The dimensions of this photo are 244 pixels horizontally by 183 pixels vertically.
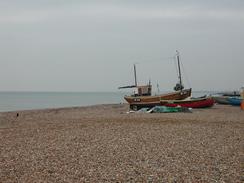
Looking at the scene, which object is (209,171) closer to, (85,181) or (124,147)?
(85,181)

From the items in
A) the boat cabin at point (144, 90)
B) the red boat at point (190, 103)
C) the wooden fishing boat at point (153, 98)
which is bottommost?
the red boat at point (190, 103)

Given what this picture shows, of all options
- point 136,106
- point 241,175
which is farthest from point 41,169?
point 136,106

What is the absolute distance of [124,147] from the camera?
12875mm

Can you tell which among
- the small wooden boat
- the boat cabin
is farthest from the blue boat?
the boat cabin

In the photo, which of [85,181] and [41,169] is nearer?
[85,181]

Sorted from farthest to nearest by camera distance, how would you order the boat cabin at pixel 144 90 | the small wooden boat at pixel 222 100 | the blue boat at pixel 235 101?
the small wooden boat at pixel 222 100, the blue boat at pixel 235 101, the boat cabin at pixel 144 90

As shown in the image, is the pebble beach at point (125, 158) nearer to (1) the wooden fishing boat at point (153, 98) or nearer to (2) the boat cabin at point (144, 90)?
(1) the wooden fishing boat at point (153, 98)

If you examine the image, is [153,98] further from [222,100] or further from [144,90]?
[222,100]

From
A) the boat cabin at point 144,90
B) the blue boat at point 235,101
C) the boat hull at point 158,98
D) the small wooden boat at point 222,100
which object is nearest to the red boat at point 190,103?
the boat hull at point 158,98

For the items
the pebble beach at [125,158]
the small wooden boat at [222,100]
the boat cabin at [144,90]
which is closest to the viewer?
the pebble beach at [125,158]

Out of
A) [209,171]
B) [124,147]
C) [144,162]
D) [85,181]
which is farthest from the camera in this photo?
[124,147]

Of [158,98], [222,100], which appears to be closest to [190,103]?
[158,98]

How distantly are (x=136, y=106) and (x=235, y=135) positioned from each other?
27.6 metres

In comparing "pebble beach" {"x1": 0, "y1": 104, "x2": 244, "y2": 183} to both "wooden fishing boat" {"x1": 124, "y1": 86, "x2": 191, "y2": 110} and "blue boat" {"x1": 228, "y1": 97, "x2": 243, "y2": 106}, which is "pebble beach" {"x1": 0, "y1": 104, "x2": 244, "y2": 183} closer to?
"wooden fishing boat" {"x1": 124, "y1": 86, "x2": 191, "y2": 110}
